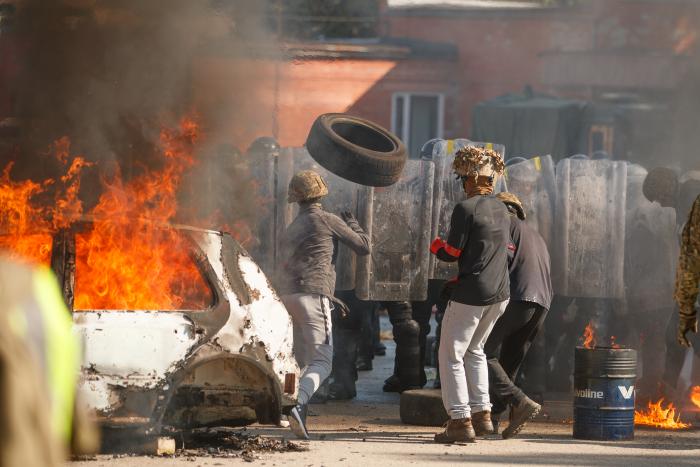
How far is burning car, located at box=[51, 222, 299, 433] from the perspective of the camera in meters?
6.71

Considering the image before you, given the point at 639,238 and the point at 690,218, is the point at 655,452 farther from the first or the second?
the point at 639,238

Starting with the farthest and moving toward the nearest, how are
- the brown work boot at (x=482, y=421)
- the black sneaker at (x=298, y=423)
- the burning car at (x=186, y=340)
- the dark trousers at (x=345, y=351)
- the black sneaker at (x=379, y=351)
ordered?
the black sneaker at (x=379, y=351)
the dark trousers at (x=345, y=351)
the brown work boot at (x=482, y=421)
the black sneaker at (x=298, y=423)
the burning car at (x=186, y=340)

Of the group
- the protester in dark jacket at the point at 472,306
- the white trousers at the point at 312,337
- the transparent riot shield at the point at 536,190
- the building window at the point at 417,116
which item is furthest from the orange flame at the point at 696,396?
the building window at the point at 417,116

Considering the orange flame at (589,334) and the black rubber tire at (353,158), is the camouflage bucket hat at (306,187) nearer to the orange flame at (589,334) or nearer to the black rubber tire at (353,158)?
the black rubber tire at (353,158)

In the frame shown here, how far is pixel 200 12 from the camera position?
42.2 ft

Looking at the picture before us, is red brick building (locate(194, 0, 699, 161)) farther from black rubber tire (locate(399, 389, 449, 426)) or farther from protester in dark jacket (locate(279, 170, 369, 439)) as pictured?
black rubber tire (locate(399, 389, 449, 426))

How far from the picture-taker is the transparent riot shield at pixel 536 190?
11227mm

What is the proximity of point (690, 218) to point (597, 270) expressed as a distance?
14.2 feet

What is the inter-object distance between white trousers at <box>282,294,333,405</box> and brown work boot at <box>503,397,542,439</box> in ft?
4.11

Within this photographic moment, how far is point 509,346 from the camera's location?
8.82 metres

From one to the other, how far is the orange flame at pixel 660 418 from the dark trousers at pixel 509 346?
4.29 ft

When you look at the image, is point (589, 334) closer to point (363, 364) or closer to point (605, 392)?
point (363, 364)

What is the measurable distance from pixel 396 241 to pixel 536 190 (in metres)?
1.37

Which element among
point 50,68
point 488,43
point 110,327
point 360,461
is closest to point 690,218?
point 360,461
